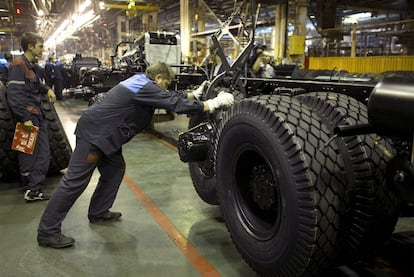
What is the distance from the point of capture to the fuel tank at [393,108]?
1552 mm

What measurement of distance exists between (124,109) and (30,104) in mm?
1450

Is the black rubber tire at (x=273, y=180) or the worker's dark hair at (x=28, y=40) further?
the worker's dark hair at (x=28, y=40)

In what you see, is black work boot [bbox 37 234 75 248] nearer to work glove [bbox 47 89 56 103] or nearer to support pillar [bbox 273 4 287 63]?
work glove [bbox 47 89 56 103]

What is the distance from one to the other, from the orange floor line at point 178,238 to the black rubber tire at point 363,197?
3.42 feet

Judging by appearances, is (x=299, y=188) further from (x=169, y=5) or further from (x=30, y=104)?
(x=169, y=5)

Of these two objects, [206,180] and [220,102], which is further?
[206,180]

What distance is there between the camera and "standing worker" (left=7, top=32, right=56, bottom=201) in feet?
12.9

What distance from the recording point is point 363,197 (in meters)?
2.04

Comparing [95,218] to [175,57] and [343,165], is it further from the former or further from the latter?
[175,57]

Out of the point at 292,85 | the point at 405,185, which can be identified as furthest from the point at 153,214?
the point at 405,185

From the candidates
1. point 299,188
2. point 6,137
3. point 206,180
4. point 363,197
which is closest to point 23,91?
point 6,137

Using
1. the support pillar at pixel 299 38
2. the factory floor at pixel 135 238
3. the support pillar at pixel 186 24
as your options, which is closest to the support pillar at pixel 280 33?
the support pillar at pixel 299 38

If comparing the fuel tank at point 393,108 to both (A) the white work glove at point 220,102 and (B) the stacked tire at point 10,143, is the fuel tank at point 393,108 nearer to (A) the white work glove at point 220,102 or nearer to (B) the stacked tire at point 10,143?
(A) the white work glove at point 220,102

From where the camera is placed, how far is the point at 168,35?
9812 millimetres
